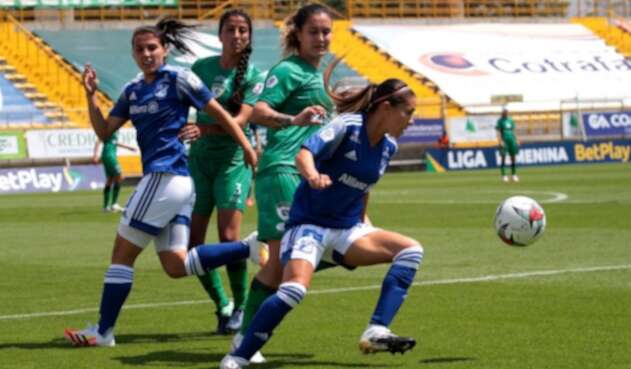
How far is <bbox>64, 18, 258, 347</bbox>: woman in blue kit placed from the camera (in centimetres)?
923

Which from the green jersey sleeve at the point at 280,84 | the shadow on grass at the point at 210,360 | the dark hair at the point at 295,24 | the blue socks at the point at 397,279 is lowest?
the shadow on grass at the point at 210,360

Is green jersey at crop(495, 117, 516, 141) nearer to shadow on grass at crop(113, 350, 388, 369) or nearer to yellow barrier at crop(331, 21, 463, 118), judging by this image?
yellow barrier at crop(331, 21, 463, 118)

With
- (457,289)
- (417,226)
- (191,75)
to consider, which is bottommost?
(417,226)

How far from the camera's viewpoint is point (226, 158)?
33.5 feet

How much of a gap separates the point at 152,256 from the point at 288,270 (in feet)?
31.0

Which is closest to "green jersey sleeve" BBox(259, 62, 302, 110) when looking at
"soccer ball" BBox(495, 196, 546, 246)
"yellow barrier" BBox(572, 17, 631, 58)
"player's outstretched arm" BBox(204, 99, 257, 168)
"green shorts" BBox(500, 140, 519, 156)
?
"player's outstretched arm" BBox(204, 99, 257, 168)

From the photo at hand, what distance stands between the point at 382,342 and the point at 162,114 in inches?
97.2

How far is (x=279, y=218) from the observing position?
28.2 ft

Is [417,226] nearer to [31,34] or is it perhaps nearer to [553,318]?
[553,318]

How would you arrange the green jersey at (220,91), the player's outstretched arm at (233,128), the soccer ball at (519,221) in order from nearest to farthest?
1. the player's outstretched arm at (233,128)
2. the green jersey at (220,91)
3. the soccer ball at (519,221)

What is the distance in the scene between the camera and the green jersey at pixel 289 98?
28.7 ft

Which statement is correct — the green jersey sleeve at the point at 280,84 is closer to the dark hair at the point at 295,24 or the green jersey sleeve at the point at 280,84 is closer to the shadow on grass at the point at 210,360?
the dark hair at the point at 295,24

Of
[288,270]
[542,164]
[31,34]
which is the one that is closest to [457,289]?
[288,270]

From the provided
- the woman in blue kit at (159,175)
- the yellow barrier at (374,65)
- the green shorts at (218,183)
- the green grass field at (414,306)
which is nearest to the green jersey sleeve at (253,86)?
the green shorts at (218,183)
